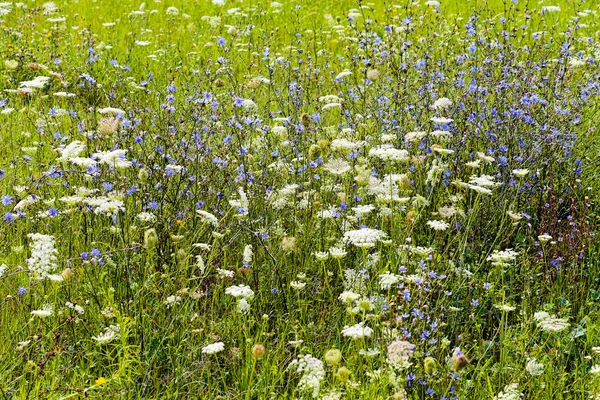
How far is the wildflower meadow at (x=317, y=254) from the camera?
258cm

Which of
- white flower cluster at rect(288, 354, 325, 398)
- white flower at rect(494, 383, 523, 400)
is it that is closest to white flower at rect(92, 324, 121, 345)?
white flower cluster at rect(288, 354, 325, 398)

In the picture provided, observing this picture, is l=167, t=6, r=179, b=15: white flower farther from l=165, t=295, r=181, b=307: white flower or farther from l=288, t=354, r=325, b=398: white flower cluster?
l=288, t=354, r=325, b=398: white flower cluster

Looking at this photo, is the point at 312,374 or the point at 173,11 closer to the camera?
the point at 312,374

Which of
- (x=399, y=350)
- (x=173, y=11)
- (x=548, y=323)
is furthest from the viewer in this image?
(x=173, y=11)

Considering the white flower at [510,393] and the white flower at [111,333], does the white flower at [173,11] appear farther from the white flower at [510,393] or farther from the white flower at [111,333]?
the white flower at [510,393]

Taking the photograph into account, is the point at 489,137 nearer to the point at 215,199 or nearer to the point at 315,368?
the point at 215,199

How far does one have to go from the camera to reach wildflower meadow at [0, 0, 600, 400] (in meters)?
2.58

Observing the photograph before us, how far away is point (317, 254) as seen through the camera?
2783mm

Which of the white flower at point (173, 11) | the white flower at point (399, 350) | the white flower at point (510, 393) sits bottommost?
the white flower at point (510, 393)

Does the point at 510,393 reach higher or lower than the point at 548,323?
lower

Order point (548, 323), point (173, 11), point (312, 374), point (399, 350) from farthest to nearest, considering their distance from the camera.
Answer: point (173, 11)
point (548, 323)
point (312, 374)
point (399, 350)

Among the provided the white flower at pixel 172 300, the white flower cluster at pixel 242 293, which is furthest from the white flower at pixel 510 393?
the white flower at pixel 172 300

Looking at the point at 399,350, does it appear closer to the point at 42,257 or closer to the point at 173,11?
the point at 42,257

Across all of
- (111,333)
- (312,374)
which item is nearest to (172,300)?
(111,333)
